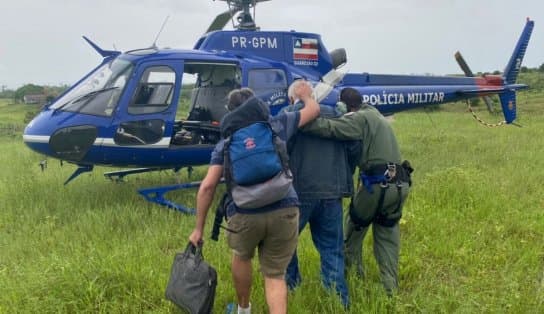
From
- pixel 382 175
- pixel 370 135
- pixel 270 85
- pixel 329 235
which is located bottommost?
pixel 329 235

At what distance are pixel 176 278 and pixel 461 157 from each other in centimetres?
825

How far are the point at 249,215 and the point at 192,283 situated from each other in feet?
2.13

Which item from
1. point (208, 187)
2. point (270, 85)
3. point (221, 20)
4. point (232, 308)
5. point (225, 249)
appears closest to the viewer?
point (208, 187)

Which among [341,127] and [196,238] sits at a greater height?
[341,127]

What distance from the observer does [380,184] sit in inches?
149

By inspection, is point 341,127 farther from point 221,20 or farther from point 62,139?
point 221,20

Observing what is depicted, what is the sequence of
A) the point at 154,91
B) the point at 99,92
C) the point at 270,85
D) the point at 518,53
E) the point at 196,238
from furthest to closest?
the point at 518,53 → the point at 270,85 → the point at 154,91 → the point at 99,92 → the point at 196,238

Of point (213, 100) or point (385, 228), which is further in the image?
point (213, 100)

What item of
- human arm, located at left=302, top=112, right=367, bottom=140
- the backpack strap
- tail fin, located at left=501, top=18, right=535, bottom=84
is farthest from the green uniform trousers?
tail fin, located at left=501, top=18, right=535, bottom=84

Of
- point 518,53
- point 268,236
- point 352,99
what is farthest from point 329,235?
point 518,53

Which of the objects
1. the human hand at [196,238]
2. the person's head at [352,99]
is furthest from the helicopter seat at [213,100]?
the human hand at [196,238]

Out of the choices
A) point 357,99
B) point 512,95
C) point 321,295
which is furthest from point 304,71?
point 512,95

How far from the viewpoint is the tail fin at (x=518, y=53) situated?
11.6 metres

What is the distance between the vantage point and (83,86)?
6312mm
